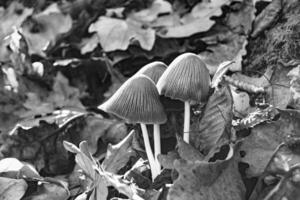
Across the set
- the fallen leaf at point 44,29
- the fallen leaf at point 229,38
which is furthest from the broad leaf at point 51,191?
the fallen leaf at point 44,29

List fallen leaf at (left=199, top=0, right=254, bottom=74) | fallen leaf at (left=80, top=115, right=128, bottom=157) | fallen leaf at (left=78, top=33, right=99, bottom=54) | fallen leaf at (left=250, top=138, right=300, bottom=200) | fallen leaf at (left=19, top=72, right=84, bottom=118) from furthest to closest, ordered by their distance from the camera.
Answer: fallen leaf at (left=78, top=33, right=99, bottom=54) < fallen leaf at (left=19, top=72, right=84, bottom=118) < fallen leaf at (left=199, top=0, right=254, bottom=74) < fallen leaf at (left=80, top=115, right=128, bottom=157) < fallen leaf at (left=250, top=138, right=300, bottom=200)

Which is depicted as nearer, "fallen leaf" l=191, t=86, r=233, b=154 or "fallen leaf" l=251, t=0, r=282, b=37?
"fallen leaf" l=191, t=86, r=233, b=154

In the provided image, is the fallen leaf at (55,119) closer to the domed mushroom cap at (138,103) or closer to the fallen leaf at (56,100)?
the fallen leaf at (56,100)

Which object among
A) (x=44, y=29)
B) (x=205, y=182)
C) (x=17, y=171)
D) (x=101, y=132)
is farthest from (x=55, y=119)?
(x=205, y=182)

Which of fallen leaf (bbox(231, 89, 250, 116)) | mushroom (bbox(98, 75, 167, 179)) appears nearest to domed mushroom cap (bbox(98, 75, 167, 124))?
mushroom (bbox(98, 75, 167, 179))

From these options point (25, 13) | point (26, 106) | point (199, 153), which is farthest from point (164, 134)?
point (25, 13)

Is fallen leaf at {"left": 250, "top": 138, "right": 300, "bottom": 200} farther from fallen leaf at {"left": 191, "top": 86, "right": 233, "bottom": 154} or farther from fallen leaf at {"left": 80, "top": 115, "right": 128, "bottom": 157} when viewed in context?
fallen leaf at {"left": 80, "top": 115, "right": 128, "bottom": 157}
